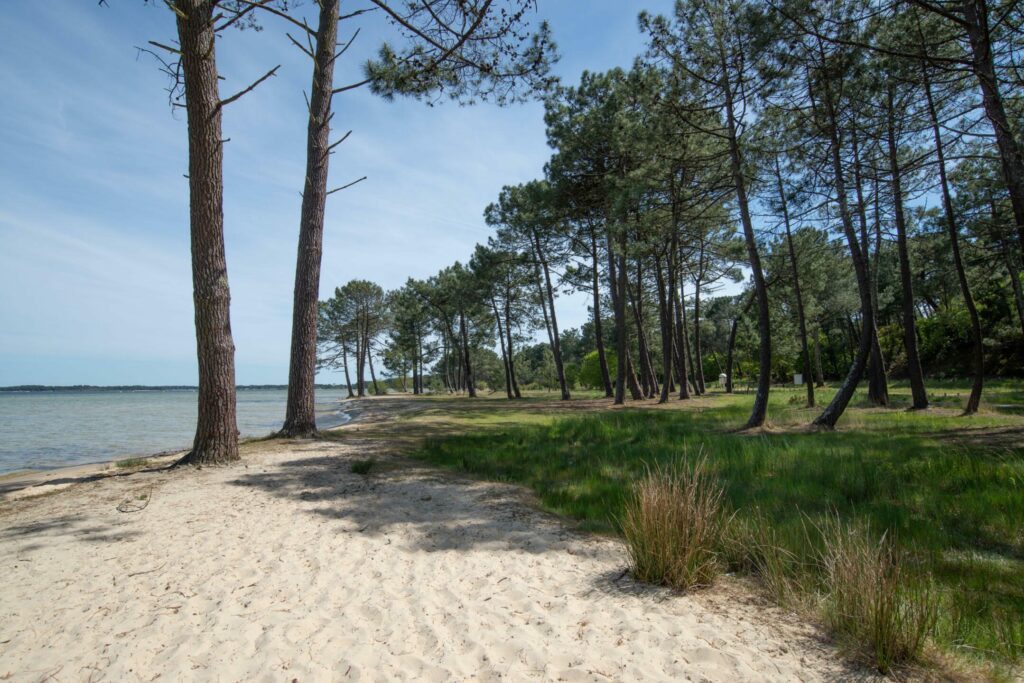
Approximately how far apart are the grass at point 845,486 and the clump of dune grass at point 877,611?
17 centimetres

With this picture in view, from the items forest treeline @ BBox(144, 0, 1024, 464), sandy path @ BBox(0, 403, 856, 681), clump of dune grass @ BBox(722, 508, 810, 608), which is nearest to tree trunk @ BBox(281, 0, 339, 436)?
forest treeline @ BBox(144, 0, 1024, 464)

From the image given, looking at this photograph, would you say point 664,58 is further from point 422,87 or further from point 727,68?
point 422,87

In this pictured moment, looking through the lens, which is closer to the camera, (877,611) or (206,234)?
(877,611)

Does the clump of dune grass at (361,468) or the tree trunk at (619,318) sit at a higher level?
the tree trunk at (619,318)

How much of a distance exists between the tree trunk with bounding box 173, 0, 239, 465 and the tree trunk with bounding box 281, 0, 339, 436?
7.15ft

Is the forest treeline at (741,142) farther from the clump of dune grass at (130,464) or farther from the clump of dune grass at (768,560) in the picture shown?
the clump of dune grass at (768,560)

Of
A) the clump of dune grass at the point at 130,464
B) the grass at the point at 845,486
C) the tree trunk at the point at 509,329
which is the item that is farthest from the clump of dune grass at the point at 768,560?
the tree trunk at the point at 509,329

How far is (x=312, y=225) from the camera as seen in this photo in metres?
9.46

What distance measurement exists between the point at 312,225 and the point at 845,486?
30.9 feet

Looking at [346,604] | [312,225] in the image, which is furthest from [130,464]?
[346,604]

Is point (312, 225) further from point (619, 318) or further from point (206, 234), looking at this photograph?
point (619, 318)

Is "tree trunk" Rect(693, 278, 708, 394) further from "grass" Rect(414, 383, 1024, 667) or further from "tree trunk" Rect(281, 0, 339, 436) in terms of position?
"tree trunk" Rect(281, 0, 339, 436)

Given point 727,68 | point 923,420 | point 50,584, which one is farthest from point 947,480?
point 727,68

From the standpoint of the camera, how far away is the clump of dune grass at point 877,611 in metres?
2.39
